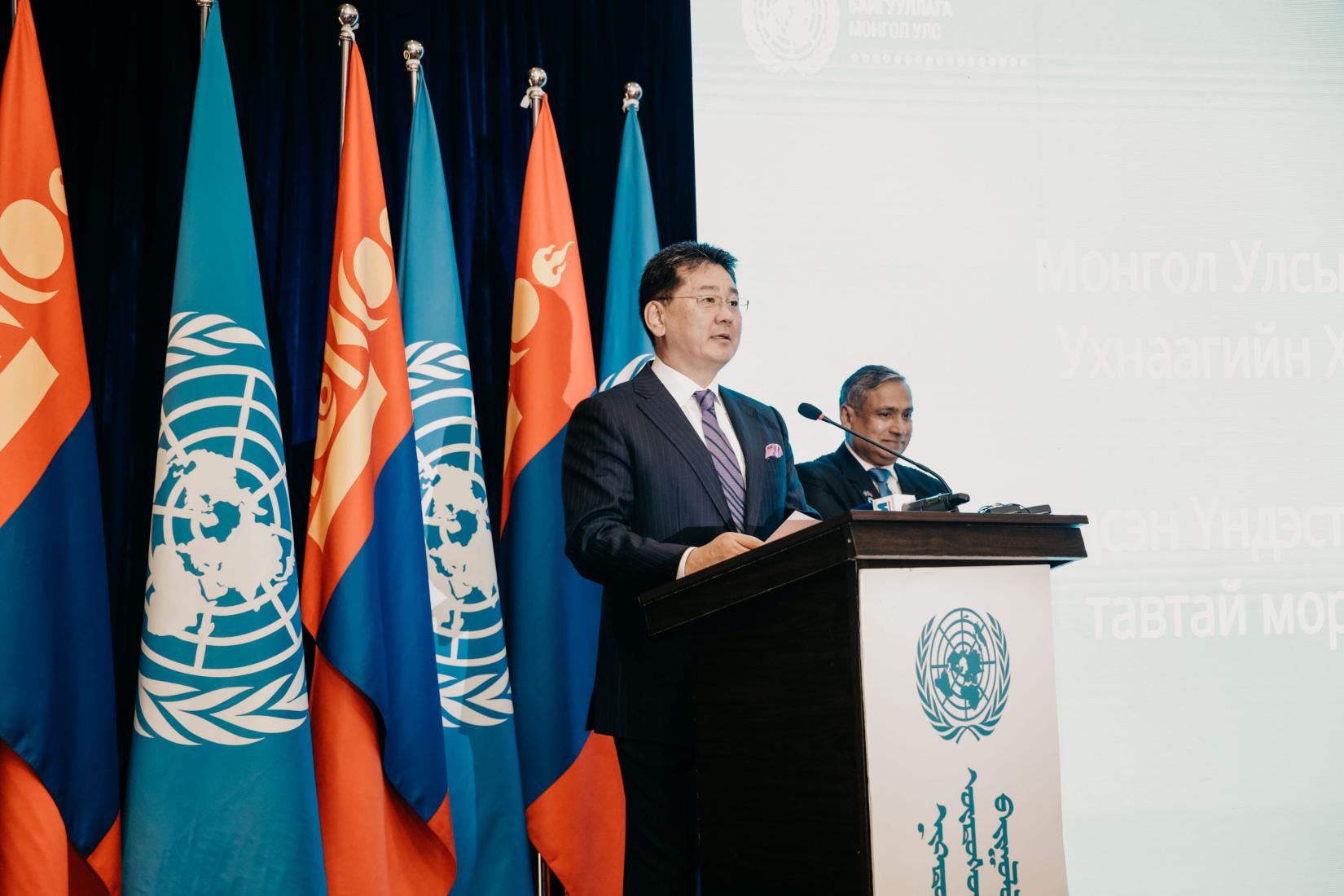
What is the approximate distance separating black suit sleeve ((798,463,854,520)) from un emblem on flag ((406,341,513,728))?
0.90 metres

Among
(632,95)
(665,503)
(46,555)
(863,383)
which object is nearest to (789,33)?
(632,95)

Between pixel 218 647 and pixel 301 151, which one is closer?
pixel 218 647

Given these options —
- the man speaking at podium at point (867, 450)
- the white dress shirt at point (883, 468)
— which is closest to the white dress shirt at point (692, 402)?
the man speaking at podium at point (867, 450)

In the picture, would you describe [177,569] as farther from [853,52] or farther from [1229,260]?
[1229,260]

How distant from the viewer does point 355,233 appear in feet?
10.2

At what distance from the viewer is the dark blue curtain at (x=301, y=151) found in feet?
10.2

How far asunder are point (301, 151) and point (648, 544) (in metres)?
2.00

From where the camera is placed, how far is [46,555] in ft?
8.75

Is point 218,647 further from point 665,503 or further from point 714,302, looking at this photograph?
point 714,302

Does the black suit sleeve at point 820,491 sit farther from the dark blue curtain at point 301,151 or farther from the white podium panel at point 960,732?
the white podium panel at point 960,732

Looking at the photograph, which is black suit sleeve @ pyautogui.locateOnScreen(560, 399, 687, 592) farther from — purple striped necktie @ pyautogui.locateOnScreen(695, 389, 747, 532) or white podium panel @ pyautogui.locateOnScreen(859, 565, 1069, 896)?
white podium panel @ pyautogui.locateOnScreen(859, 565, 1069, 896)

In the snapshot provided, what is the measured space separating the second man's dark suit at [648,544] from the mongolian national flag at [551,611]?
Answer: 910mm

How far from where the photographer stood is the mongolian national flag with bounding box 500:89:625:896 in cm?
318

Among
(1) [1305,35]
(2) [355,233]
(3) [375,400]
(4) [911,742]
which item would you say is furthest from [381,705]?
(1) [1305,35]
